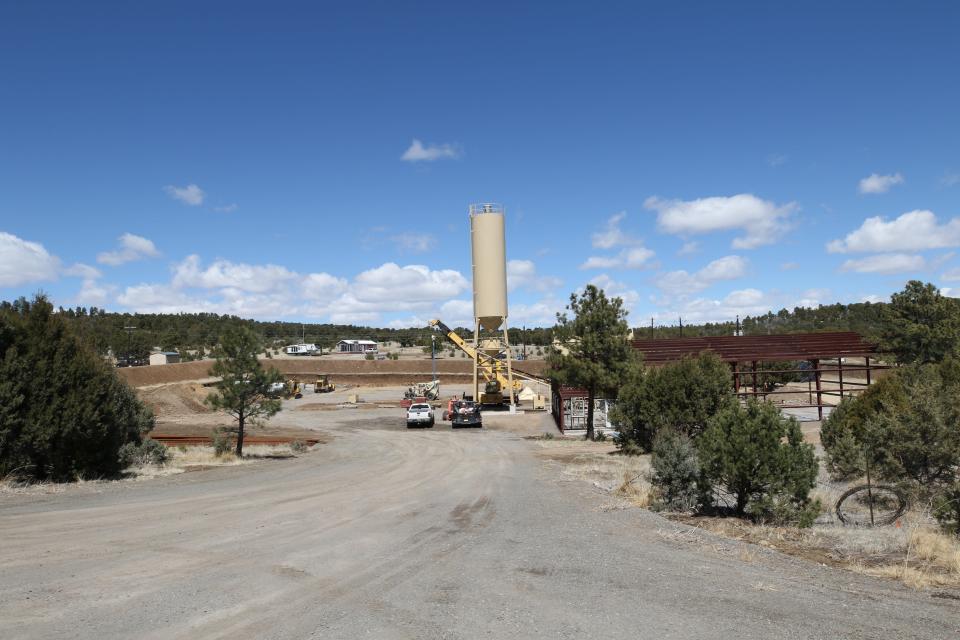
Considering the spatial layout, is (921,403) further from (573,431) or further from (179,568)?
(573,431)

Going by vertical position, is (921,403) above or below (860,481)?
above

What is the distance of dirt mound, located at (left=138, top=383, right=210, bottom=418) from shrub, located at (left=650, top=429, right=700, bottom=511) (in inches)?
2217

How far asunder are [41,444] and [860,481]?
85.3ft

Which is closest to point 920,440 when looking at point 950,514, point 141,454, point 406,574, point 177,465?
point 950,514

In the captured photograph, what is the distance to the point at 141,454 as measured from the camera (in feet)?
87.5

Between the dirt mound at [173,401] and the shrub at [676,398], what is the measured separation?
48623mm

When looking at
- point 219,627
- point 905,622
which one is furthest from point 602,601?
point 219,627

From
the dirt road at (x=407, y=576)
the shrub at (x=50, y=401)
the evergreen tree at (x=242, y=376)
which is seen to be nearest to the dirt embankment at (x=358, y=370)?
the evergreen tree at (x=242, y=376)

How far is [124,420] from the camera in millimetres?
25281

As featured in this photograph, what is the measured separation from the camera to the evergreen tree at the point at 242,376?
2973cm

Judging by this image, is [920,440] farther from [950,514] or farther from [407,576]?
[407,576]

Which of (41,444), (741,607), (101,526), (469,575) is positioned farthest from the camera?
(41,444)

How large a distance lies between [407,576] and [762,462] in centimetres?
870

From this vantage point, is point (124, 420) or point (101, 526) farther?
point (124, 420)
